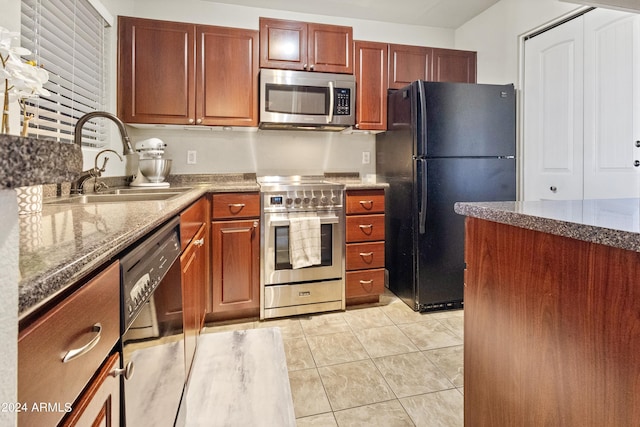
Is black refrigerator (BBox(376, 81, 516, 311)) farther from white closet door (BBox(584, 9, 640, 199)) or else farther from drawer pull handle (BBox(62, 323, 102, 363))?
drawer pull handle (BBox(62, 323, 102, 363))

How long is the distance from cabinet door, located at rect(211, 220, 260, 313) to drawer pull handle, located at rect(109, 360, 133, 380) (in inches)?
64.2

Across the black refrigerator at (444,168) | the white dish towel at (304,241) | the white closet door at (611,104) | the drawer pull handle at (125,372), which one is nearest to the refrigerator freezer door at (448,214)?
the black refrigerator at (444,168)

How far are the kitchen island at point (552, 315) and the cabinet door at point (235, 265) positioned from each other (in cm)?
160

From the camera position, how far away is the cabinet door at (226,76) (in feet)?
8.35

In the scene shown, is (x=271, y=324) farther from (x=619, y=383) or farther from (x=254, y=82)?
(x=619, y=383)

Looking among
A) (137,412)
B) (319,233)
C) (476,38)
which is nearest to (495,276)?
(137,412)

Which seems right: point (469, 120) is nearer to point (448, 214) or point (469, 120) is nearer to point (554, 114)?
point (554, 114)

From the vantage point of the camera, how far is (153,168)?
2424 millimetres

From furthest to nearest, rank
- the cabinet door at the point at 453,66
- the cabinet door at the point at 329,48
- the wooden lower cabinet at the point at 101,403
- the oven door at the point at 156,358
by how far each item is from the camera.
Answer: the cabinet door at the point at 453,66 < the cabinet door at the point at 329,48 < the oven door at the point at 156,358 < the wooden lower cabinet at the point at 101,403

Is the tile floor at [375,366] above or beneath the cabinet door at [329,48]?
beneath

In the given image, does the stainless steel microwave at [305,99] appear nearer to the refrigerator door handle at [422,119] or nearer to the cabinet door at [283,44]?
the cabinet door at [283,44]

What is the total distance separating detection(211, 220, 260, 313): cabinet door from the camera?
2.33 meters

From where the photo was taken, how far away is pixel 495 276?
98cm

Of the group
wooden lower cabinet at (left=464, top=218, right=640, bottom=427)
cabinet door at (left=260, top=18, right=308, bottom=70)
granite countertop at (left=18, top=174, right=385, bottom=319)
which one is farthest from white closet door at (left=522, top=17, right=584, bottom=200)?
granite countertop at (left=18, top=174, right=385, bottom=319)
